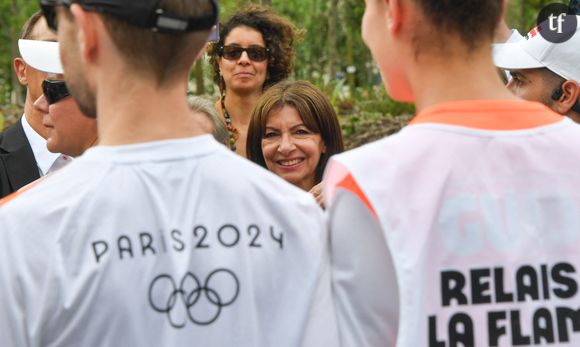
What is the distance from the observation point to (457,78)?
8.16 ft

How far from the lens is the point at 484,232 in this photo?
93.8 inches

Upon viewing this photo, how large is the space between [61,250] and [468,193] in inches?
38.7

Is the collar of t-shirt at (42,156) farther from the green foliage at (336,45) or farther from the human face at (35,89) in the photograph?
the green foliage at (336,45)

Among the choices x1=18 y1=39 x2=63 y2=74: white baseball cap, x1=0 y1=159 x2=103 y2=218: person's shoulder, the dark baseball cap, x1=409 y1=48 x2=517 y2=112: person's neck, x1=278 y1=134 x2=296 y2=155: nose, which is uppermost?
the dark baseball cap

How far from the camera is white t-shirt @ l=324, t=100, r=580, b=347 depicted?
2363 millimetres

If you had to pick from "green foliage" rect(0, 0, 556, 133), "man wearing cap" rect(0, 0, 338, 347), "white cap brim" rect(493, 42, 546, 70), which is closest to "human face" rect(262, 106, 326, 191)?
"white cap brim" rect(493, 42, 546, 70)

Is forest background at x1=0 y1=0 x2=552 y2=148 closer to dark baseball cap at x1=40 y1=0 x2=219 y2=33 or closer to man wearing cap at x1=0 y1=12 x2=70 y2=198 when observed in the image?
man wearing cap at x1=0 y1=12 x2=70 y2=198

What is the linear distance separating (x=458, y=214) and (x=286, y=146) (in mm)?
3078

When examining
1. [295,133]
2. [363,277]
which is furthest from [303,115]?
[363,277]

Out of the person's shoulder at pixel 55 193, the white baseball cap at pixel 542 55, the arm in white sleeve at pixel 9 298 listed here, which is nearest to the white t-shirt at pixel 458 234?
the person's shoulder at pixel 55 193

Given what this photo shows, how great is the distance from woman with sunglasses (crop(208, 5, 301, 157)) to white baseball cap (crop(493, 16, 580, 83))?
8.30ft

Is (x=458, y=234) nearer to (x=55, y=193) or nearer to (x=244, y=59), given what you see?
(x=55, y=193)

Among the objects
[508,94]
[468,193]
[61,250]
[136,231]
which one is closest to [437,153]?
[468,193]

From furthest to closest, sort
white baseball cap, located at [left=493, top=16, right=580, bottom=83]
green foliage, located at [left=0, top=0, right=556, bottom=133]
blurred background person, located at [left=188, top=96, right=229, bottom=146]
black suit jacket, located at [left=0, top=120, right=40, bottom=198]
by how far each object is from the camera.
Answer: green foliage, located at [left=0, top=0, right=556, bottom=133] → black suit jacket, located at [left=0, top=120, right=40, bottom=198] → blurred background person, located at [left=188, top=96, right=229, bottom=146] → white baseball cap, located at [left=493, top=16, right=580, bottom=83]
